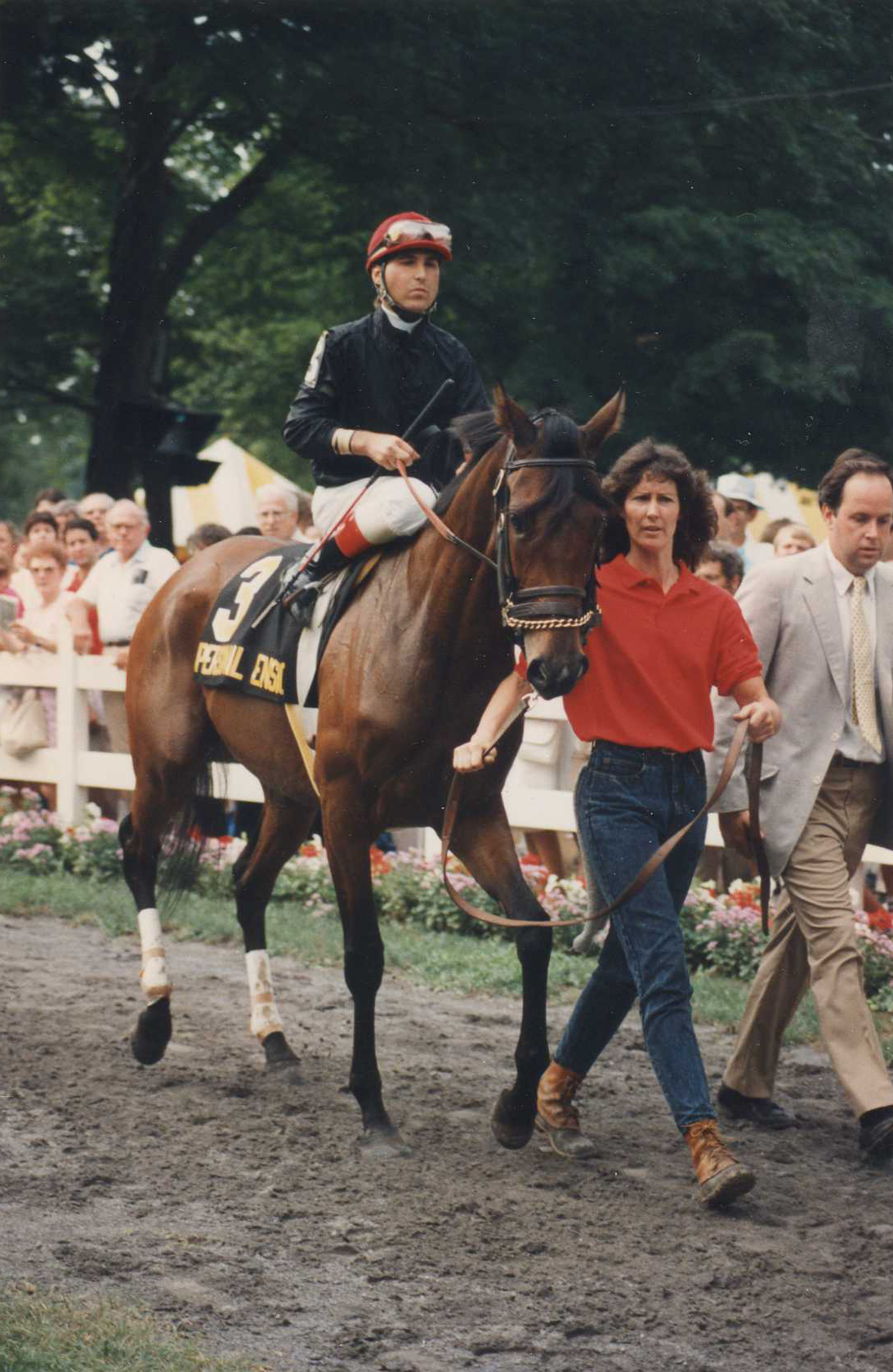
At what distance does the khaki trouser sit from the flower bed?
177 cm

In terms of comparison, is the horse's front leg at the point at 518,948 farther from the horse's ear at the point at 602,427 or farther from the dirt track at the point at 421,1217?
the horse's ear at the point at 602,427

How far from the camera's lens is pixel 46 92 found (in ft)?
64.3

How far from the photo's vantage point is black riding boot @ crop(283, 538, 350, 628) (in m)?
6.37

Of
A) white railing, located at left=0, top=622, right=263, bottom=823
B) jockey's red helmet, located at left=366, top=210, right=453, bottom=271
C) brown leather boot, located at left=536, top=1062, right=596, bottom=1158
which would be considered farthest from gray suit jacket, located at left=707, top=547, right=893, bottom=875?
white railing, located at left=0, top=622, right=263, bottom=823

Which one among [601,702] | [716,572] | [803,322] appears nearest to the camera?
[601,702]

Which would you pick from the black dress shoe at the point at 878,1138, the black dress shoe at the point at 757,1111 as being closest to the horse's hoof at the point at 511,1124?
the black dress shoe at the point at 757,1111

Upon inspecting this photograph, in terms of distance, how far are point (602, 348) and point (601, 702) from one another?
12.6m

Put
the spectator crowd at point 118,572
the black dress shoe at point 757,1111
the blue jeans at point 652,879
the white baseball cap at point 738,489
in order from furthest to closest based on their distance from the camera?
the white baseball cap at point 738,489, the spectator crowd at point 118,572, the black dress shoe at point 757,1111, the blue jeans at point 652,879

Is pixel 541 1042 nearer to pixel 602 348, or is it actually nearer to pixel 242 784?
pixel 242 784

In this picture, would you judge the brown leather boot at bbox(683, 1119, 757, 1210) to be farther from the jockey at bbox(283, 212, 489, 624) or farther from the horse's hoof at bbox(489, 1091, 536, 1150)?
the jockey at bbox(283, 212, 489, 624)

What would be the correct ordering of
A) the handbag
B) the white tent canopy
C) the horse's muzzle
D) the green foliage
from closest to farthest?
the horse's muzzle < the handbag < the green foliage < the white tent canopy

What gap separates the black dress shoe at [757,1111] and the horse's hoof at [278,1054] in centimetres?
A: 157

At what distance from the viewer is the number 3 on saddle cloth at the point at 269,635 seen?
20.8ft

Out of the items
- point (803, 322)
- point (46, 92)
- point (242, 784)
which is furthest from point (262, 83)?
point (242, 784)
